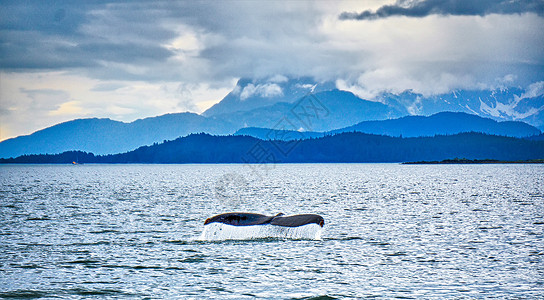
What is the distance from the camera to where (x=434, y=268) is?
34.5m

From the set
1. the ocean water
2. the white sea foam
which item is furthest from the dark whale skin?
the ocean water

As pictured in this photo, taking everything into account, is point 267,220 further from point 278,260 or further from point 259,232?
point 278,260

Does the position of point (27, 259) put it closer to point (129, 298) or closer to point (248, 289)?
point (129, 298)

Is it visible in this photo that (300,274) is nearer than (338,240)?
Yes

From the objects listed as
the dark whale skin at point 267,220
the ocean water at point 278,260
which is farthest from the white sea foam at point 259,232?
the ocean water at point 278,260

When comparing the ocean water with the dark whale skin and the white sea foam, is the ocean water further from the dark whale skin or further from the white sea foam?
the dark whale skin

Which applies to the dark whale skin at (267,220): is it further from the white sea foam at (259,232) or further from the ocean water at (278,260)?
the ocean water at (278,260)

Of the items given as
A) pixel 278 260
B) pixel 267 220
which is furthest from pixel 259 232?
pixel 278 260

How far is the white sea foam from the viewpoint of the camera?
47656 millimetres

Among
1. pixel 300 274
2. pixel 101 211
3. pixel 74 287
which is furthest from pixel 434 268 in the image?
pixel 101 211

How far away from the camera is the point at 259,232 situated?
4788 centimetres

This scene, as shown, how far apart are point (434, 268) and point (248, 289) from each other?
12.5 meters

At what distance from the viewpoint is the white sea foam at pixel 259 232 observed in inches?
1876

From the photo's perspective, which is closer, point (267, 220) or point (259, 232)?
point (259, 232)
